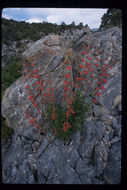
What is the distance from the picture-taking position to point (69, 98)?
218 cm

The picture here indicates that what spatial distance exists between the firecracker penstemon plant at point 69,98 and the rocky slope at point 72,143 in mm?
134

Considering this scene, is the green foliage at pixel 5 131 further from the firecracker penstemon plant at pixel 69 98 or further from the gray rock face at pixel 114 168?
the gray rock face at pixel 114 168

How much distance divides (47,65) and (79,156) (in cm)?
269

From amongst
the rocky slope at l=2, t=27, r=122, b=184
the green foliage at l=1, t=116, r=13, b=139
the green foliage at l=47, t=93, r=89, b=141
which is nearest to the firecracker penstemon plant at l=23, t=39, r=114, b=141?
the green foliage at l=47, t=93, r=89, b=141

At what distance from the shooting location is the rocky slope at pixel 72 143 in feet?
5.71

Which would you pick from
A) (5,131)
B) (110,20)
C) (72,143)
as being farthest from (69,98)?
(110,20)

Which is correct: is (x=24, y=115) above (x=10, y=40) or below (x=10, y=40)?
below

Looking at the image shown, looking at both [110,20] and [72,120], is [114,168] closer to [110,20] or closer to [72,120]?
[72,120]

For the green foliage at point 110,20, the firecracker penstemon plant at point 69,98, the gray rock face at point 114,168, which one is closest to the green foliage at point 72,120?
the firecracker penstemon plant at point 69,98

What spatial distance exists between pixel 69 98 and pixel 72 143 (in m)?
1.02

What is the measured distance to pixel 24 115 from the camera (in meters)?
2.67

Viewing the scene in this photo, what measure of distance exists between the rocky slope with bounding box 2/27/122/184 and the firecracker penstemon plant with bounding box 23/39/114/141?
13cm

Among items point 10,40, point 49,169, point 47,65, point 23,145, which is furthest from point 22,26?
point 49,169
